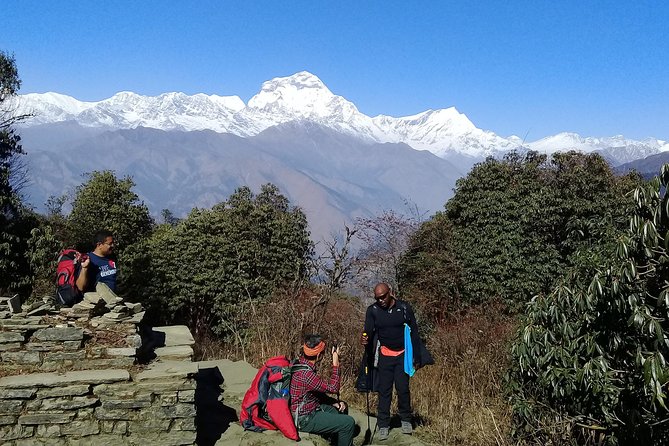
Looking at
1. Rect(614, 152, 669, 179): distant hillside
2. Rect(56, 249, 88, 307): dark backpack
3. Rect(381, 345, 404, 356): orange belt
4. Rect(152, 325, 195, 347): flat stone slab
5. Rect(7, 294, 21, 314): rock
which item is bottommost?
Rect(152, 325, 195, 347): flat stone slab

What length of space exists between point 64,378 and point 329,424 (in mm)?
2626

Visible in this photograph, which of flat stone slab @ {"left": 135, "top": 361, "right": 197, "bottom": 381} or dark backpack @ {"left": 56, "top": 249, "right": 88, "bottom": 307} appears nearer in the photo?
flat stone slab @ {"left": 135, "top": 361, "right": 197, "bottom": 381}

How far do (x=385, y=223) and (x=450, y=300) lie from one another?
166 inches

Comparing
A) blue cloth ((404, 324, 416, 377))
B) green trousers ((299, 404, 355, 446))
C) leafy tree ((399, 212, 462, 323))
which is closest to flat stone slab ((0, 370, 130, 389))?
green trousers ((299, 404, 355, 446))

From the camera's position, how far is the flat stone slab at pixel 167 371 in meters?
5.27

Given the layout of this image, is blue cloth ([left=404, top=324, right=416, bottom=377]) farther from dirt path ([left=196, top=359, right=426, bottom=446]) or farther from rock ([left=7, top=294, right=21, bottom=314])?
rock ([left=7, top=294, right=21, bottom=314])

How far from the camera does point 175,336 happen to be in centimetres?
709

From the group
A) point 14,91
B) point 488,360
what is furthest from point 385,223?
point 14,91

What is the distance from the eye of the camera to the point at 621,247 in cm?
362

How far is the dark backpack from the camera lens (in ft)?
19.5

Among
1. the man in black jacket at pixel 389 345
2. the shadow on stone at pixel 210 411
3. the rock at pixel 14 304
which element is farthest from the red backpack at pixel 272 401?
the rock at pixel 14 304

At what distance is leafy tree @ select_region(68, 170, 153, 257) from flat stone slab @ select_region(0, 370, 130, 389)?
1177 centimetres

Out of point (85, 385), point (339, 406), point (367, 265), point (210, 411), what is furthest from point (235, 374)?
point (367, 265)

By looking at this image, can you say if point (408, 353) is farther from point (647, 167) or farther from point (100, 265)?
point (647, 167)
